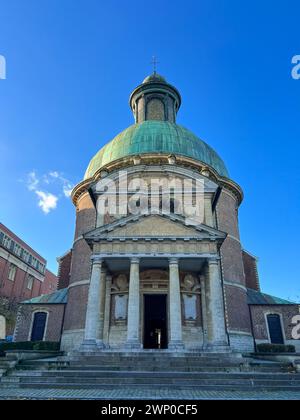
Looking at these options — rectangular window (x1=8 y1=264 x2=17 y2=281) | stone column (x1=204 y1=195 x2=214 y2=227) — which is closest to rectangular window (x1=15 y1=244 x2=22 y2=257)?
rectangular window (x1=8 y1=264 x2=17 y2=281)

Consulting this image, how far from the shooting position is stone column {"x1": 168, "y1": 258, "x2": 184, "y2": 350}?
16.1 meters

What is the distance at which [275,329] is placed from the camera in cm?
2431

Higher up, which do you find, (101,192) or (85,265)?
(101,192)

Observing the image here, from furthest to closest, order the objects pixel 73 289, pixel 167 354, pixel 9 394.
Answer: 1. pixel 73 289
2. pixel 167 354
3. pixel 9 394

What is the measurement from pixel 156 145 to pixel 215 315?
16781mm

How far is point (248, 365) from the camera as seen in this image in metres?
13.2

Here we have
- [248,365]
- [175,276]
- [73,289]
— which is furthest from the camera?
[73,289]

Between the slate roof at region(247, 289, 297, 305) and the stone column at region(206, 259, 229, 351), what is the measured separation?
8.61 m

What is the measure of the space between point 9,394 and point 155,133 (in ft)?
81.0

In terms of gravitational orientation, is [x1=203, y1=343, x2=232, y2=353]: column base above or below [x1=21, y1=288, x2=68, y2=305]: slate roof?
below

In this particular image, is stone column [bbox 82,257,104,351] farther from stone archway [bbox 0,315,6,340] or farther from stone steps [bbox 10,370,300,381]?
stone archway [bbox 0,315,6,340]

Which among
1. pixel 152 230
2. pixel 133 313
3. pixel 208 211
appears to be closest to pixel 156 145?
pixel 208 211
